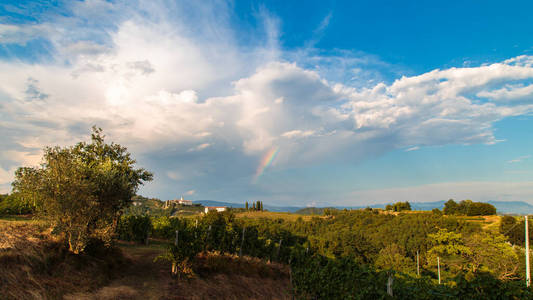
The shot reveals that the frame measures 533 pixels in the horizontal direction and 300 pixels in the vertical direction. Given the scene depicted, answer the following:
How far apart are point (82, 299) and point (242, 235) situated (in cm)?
1384

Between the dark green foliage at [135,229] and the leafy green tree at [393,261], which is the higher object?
the dark green foliage at [135,229]

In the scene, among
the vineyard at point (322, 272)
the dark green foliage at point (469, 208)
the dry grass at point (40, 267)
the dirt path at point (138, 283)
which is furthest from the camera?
the dark green foliage at point (469, 208)

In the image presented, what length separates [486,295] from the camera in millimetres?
7344

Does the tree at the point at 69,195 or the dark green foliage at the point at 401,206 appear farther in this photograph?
the dark green foliage at the point at 401,206

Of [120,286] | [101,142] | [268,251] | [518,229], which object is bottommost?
[518,229]

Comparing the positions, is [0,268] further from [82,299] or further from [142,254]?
[142,254]

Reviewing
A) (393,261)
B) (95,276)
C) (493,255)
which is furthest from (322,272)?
(393,261)

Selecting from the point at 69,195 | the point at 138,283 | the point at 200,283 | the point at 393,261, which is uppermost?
the point at 69,195

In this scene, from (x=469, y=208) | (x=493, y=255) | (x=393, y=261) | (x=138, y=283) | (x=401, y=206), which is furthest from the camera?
(x=401, y=206)

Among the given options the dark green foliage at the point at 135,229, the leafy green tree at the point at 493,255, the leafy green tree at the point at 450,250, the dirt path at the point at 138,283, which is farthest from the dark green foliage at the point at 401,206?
the dirt path at the point at 138,283

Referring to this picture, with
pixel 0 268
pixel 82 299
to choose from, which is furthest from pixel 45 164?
pixel 82 299

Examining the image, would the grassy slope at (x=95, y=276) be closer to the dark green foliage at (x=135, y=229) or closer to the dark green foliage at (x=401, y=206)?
the dark green foliage at (x=135, y=229)

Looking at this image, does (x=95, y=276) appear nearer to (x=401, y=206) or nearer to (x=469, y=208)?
(x=469, y=208)

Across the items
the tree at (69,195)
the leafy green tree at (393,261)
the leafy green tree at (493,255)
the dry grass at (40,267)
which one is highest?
the tree at (69,195)
